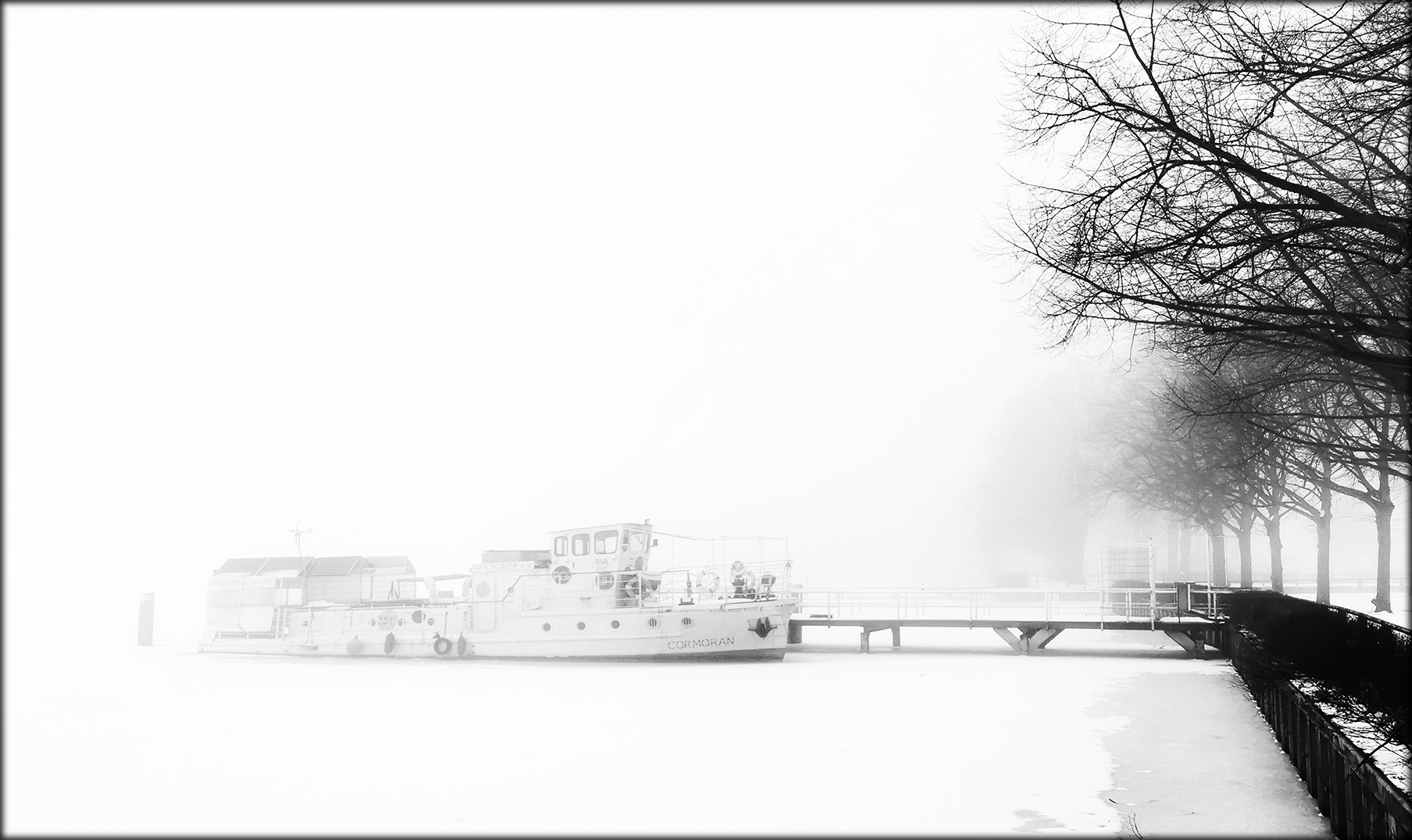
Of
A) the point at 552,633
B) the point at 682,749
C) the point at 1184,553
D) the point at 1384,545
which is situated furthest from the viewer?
the point at 1184,553

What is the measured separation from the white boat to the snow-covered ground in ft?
10.3

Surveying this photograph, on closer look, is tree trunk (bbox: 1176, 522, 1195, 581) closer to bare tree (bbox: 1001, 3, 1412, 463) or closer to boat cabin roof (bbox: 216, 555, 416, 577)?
boat cabin roof (bbox: 216, 555, 416, 577)

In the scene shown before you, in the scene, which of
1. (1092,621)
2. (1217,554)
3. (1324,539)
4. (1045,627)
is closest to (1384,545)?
(1324,539)

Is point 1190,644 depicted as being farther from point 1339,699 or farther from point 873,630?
point 1339,699

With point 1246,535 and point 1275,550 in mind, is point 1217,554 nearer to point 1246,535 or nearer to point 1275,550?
point 1246,535

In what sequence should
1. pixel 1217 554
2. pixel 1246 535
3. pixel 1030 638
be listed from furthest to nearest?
pixel 1217 554 < pixel 1246 535 < pixel 1030 638

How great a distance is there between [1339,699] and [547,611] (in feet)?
74.3

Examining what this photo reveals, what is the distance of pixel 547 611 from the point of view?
2958 cm

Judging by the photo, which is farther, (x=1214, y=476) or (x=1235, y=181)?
(x=1214, y=476)

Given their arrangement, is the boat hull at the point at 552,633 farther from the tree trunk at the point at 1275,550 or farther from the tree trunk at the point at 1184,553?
the tree trunk at the point at 1184,553

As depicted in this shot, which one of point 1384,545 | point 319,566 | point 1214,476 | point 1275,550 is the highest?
point 1214,476

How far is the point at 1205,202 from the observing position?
370 inches

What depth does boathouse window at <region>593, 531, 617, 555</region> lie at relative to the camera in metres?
30.0

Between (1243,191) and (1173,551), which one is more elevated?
(1243,191)
